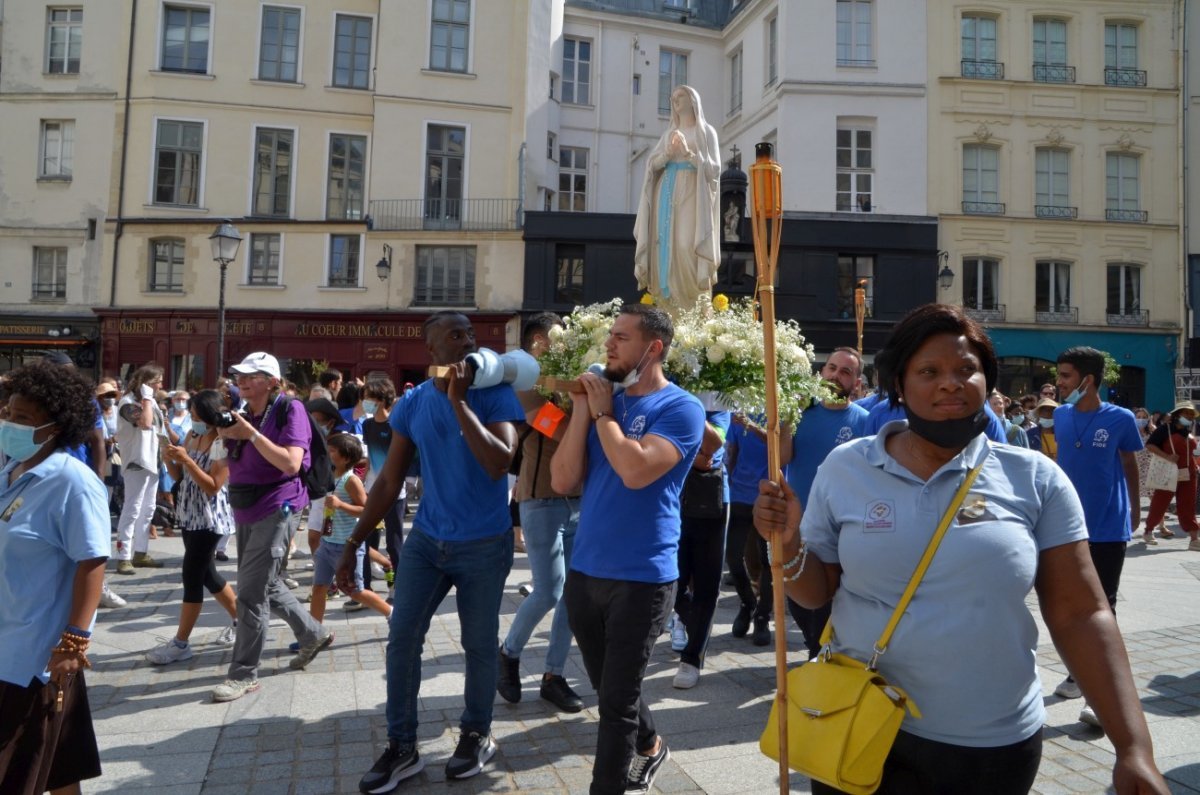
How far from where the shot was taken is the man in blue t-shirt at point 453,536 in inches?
155

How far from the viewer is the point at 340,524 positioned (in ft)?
22.2

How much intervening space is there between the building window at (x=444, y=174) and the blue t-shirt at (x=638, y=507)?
23326 millimetres

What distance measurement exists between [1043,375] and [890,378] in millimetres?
26021

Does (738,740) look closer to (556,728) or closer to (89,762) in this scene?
(556,728)

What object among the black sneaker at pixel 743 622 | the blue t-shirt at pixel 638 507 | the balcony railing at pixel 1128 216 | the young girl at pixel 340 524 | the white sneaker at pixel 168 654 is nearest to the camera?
the blue t-shirt at pixel 638 507

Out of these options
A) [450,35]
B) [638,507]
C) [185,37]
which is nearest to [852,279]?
[450,35]

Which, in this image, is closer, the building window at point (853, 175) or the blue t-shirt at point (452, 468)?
the blue t-shirt at point (452, 468)

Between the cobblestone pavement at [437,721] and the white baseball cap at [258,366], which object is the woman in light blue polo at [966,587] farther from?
the white baseball cap at [258,366]

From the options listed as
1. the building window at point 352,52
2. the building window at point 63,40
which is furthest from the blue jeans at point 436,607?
the building window at point 63,40

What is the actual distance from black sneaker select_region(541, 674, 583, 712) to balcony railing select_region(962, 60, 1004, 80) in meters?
26.0

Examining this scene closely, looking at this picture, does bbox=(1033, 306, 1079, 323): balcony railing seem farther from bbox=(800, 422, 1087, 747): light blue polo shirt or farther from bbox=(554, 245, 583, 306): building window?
bbox=(800, 422, 1087, 747): light blue polo shirt

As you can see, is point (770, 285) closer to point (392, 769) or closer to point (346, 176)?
point (392, 769)

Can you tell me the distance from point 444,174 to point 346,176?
302 cm

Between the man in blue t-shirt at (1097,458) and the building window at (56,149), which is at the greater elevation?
the building window at (56,149)
